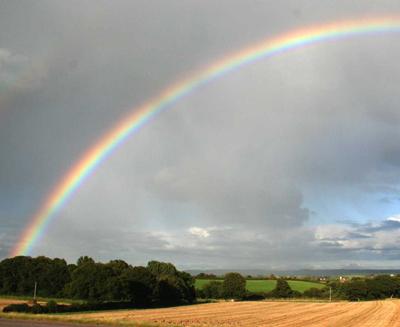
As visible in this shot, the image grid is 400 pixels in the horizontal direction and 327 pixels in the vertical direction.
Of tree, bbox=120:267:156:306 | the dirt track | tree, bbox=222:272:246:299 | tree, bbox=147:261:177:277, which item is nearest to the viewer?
the dirt track

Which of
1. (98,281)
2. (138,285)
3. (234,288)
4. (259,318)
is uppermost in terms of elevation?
(98,281)

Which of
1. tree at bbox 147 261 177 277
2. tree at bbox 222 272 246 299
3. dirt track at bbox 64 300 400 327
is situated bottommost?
dirt track at bbox 64 300 400 327

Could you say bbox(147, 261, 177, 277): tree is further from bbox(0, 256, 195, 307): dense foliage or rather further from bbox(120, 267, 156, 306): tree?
bbox(120, 267, 156, 306): tree

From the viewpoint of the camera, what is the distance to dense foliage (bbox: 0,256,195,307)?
383 feet

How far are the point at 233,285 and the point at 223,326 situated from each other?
13542 cm

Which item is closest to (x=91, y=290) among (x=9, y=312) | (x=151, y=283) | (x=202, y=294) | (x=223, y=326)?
(x=151, y=283)

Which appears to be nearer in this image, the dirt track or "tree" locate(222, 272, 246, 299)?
the dirt track

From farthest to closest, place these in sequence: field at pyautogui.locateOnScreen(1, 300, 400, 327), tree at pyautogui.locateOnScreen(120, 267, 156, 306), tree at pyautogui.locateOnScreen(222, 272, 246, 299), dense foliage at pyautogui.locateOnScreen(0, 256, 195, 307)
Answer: tree at pyautogui.locateOnScreen(222, 272, 246, 299) → tree at pyautogui.locateOnScreen(120, 267, 156, 306) → dense foliage at pyautogui.locateOnScreen(0, 256, 195, 307) → field at pyautogui.locateOnScreen(1, 300, 400, 327)

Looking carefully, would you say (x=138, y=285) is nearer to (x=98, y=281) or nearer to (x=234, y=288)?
(x=98, y=281)

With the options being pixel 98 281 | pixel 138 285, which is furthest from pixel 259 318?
pixel 138 285

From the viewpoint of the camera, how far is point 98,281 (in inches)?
4596

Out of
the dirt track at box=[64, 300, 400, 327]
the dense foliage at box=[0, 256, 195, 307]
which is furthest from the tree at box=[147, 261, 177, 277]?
the dirt track at box=[64, 300, 400, 327]

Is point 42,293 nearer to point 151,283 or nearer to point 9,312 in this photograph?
point 151,283

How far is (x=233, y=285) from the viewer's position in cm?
19612
